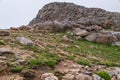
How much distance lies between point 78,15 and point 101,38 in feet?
39.2

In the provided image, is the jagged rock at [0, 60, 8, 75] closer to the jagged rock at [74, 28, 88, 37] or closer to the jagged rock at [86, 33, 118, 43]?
the jagged rock at [86, 33, 118, 43]

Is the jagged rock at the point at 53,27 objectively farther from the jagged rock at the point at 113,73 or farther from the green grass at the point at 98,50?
the jagged rock at the point at 113,73

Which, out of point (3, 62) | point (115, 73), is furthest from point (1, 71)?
point (115, 73)

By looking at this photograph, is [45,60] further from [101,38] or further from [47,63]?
[101,38]

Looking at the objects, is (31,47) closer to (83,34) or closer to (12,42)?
(12,42)

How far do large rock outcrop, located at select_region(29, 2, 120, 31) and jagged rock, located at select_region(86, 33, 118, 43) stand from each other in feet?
14.6

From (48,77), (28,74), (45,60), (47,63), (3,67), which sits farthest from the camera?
(45,60)

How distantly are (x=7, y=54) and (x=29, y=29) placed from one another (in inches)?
414

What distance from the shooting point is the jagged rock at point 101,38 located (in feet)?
83.9

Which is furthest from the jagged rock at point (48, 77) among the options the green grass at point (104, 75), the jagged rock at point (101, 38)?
the jagged rock at point (101, 38)

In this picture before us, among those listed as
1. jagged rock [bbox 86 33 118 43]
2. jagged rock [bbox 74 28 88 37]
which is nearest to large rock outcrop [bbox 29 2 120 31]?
jagged rock [bbox 74 28 88 37]

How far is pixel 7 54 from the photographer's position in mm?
15906

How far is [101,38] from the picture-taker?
2583cm

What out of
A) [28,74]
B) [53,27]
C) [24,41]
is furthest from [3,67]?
[53,27]
